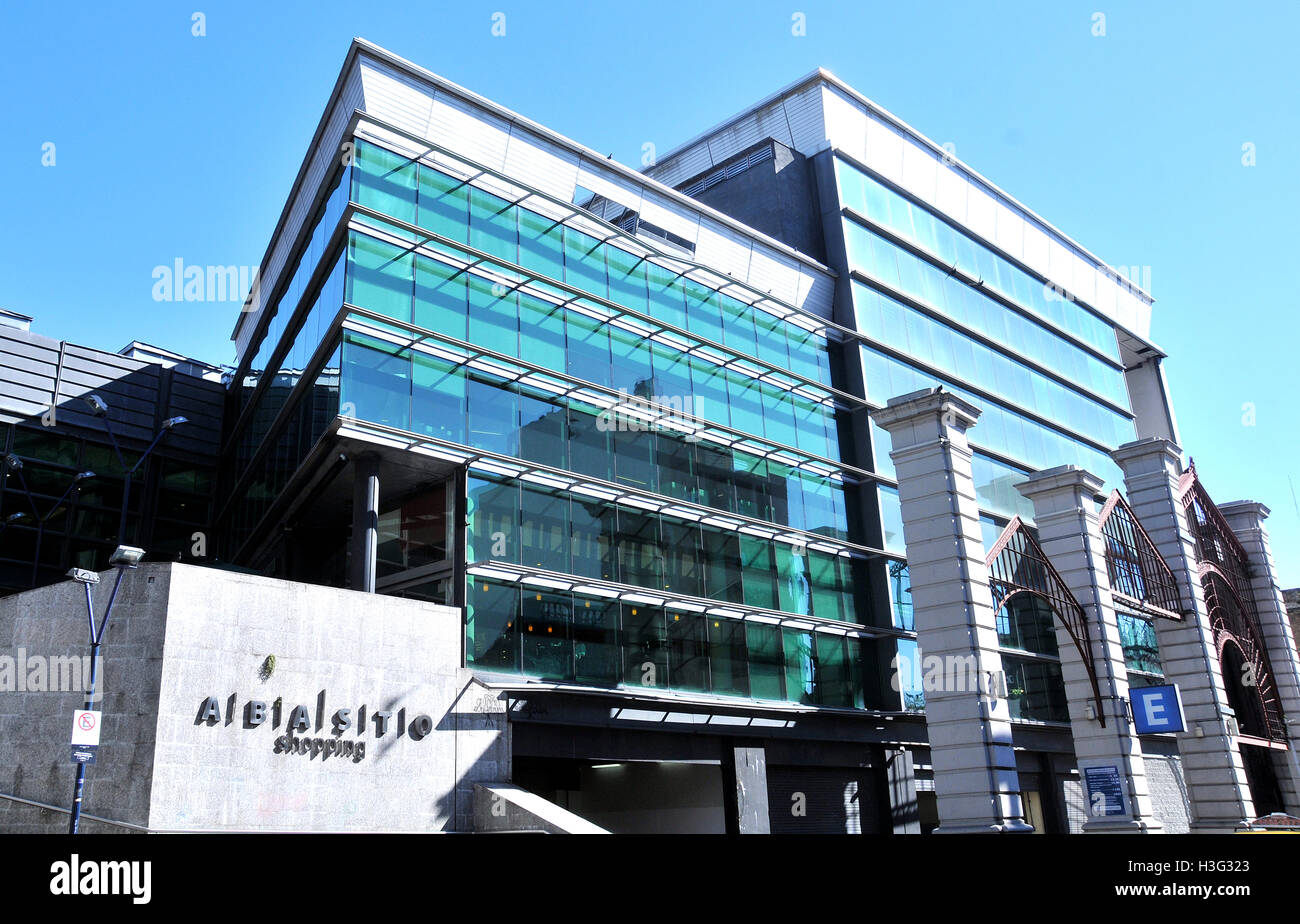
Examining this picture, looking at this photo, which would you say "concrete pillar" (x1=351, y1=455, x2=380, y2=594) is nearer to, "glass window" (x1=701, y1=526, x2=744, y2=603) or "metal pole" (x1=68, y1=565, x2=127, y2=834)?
"metal pole" (x1=68, y1=565, x2=127, y2=834)

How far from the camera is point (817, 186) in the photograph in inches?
1576

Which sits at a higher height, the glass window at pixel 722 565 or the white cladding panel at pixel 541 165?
the white cladding panel at pixel 541 165

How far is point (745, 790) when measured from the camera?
27938mm

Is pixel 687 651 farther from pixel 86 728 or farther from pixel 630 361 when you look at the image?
pixel 86 728

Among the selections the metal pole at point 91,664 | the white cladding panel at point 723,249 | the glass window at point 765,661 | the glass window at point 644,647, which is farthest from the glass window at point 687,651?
the metal pole at point 91,664

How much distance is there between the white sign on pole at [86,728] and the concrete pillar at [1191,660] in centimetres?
2665

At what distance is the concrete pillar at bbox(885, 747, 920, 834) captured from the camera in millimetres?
32031

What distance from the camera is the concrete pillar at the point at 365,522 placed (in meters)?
24.6

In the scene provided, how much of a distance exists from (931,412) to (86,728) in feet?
58.4

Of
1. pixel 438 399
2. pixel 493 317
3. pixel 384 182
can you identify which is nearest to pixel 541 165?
pixel 384 182

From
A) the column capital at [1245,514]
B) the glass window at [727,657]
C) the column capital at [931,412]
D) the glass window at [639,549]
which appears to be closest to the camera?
the column capital at [931,412]

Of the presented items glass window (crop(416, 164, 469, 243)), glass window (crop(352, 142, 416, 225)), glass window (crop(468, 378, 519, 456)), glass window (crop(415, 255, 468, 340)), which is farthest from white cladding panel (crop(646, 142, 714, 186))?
glass window (crop(468, 378, 519, 456))

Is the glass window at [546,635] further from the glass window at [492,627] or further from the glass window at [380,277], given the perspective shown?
the glass window at [380,277]

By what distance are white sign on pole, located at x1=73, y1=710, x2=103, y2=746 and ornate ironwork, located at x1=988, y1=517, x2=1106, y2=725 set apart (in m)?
18.6
